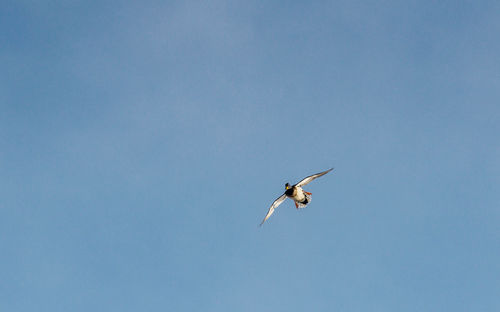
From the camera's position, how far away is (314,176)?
57.7 metres

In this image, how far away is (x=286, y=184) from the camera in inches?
2282

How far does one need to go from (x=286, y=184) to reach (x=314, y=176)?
3070mm

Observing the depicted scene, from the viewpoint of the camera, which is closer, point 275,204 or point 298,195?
point 298,195

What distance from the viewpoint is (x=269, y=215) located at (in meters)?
59.4

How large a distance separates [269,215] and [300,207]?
3.52 metres

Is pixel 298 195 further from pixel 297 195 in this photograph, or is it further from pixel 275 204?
pixel 275 204

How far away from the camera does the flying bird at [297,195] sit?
57.4m

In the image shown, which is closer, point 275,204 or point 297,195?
point 297,195

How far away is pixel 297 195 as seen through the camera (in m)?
57.6

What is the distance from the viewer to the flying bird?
57438mm

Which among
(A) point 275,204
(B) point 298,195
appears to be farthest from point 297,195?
(A) point 275,204

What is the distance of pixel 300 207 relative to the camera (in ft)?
196

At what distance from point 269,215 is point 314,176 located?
660cm
